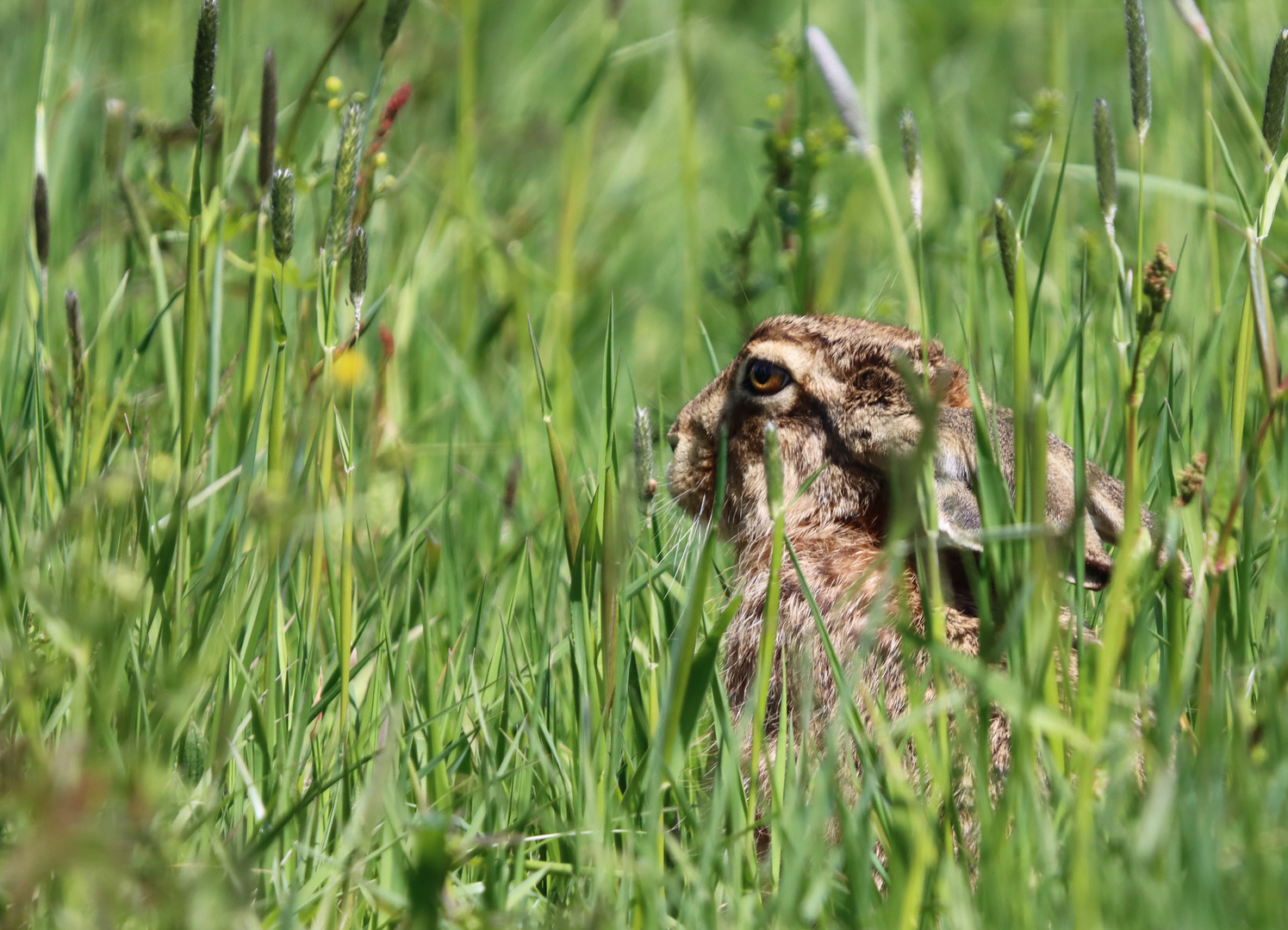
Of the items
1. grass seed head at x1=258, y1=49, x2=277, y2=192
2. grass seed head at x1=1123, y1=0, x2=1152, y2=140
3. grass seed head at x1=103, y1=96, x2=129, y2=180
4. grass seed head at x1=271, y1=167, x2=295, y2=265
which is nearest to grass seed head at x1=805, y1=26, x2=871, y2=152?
grass seed head at x1=1123, y1=0, x2=1152, y2=140

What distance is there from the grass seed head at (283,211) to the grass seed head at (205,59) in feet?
0.76

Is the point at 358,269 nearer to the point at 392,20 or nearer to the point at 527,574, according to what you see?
the point at 392,20

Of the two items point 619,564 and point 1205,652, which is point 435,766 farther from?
point 1205,652

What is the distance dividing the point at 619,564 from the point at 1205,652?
3.17 ft

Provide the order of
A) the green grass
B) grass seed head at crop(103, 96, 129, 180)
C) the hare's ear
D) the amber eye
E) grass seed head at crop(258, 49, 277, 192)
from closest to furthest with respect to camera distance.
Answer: the green grass → the hare's ear → grass seed head at crop(258, 49, 277, 192) → grass seed head at crop(103, 96, 129, 180) → the amber eye

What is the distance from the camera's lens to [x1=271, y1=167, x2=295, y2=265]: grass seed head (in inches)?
84.1

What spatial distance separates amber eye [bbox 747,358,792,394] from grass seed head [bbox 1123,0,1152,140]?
1.41 m

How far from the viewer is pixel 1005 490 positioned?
217cm

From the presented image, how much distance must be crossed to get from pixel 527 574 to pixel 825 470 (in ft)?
2.85

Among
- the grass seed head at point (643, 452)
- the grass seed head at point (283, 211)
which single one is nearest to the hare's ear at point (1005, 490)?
the grass seed head at point (643, 452)

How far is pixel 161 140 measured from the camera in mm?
3891

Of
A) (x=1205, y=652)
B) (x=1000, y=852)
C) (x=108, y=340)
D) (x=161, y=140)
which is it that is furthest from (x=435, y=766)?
(x=161, y=140)

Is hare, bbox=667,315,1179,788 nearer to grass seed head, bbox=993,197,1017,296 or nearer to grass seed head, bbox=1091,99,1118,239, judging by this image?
grass seed head, bbox=993,197,1017,296

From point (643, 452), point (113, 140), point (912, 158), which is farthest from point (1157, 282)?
point (113, 140)
